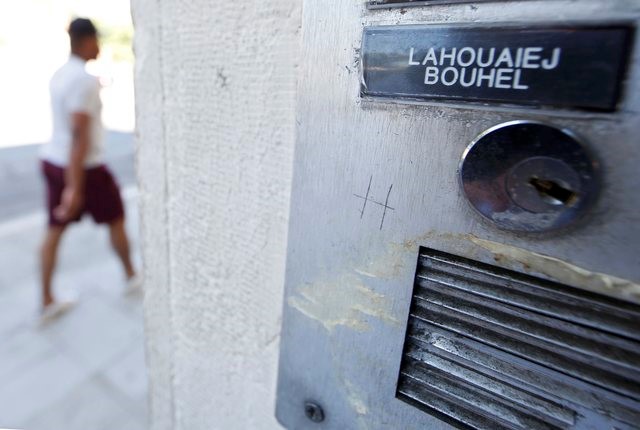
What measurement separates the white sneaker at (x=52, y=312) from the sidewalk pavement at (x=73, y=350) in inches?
1.2

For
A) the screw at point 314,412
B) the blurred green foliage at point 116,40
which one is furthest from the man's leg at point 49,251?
the blurred green foliage at point 116,40

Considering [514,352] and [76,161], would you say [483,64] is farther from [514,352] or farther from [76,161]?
[76,161]

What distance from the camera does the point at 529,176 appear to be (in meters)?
0.35

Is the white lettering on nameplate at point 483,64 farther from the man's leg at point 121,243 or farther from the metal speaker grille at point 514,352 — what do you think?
the man's leg at point 121,243

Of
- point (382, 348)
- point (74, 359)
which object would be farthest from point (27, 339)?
point (382, 348)

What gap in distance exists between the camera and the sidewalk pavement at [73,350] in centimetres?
180

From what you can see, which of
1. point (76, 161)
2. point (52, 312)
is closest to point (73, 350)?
point (52, 312)

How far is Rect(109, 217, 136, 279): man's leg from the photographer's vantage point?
8.19 feet

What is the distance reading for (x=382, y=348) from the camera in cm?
48

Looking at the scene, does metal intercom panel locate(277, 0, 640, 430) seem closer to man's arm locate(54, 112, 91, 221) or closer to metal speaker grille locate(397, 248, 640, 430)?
metal speaker grille locate(397, 248, 640, 430)

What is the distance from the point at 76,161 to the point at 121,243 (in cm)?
63

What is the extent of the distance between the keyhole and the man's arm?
213cm

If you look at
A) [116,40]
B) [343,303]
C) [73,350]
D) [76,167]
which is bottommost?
A: [73,350]

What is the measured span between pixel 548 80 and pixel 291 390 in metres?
0.47
